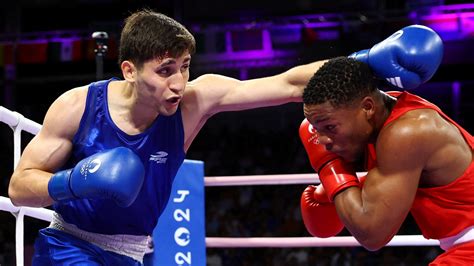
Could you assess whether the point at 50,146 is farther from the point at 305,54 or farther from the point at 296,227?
the point at 305,54

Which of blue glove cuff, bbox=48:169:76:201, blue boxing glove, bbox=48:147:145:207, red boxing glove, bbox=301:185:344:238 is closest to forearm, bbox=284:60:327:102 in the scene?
red boxing glove, bbox=301:185:344:238

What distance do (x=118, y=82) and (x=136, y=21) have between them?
0.72 ft

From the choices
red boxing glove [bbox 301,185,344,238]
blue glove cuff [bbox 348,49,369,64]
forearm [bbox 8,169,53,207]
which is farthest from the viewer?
red boxing glove [bbox 301,185,344,238]

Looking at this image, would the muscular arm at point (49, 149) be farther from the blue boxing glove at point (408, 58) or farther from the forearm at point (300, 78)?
the blue boxing glove at point (408, 58)

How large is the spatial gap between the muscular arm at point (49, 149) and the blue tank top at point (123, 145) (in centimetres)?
3

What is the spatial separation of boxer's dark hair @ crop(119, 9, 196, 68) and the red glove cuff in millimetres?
529

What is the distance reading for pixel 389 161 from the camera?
6.06ft

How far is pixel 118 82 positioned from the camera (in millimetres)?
2150

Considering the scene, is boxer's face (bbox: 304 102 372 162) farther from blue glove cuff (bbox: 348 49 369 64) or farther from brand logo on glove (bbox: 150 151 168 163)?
brand logo on glove (bbox: 150 151 168 163)

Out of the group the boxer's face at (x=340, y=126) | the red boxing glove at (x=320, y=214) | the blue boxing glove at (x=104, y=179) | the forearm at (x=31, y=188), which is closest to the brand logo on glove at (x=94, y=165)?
the blue boxing glove at (x=104, y=179)

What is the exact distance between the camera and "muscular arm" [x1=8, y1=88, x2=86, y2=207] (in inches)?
76.8

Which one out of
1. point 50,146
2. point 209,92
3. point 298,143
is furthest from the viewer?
point 298,143

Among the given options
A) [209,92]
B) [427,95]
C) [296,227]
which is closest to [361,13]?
[427,95]

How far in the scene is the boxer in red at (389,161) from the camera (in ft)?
6.04
